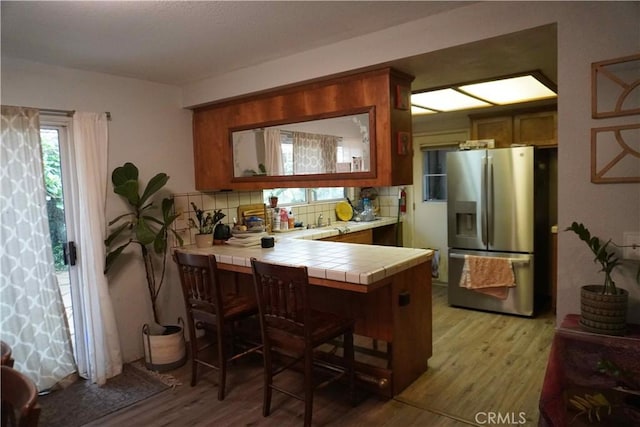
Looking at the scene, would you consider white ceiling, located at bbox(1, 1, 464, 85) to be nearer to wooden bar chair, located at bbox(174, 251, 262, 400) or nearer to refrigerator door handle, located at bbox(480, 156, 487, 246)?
wooden bar chair, located at bbox(174, 251, 262, 400)

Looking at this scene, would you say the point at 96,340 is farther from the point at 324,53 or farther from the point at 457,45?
the point at 457,45

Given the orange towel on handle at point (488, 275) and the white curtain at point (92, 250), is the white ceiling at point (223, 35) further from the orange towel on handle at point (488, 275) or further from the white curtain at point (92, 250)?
the orange towel on handle at point (488, 275)

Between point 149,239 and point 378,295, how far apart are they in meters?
1.69

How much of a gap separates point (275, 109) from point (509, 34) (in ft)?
5.65

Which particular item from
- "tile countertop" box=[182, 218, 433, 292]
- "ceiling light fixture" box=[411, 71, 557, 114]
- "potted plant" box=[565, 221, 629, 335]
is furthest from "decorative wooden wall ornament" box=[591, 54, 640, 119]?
"tile countertop" box=[182, 218, 433, 292]

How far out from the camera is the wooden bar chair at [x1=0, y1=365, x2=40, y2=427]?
3.67 feet

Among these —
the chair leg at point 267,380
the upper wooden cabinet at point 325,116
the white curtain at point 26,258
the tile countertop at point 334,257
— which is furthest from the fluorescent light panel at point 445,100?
the white curtain at point 26,258

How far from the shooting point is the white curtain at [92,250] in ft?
9.96

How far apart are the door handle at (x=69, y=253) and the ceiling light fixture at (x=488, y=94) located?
116 inches

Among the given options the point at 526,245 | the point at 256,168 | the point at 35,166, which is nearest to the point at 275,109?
the point at 256,168

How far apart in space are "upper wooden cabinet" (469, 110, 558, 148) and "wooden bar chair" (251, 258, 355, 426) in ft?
10.2

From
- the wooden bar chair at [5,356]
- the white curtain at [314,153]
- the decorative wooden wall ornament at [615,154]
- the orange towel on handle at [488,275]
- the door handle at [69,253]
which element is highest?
the white curtain at [314,153]

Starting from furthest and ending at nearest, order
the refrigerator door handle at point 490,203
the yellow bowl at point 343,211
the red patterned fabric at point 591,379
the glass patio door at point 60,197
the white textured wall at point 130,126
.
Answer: the yellow bowl at point 343,211 < the refrigerator door handle at point 490,203 < the glass patio door at point 60,197 < the white textured wall at point 130,126 < the red patterned fabric at point 591,379

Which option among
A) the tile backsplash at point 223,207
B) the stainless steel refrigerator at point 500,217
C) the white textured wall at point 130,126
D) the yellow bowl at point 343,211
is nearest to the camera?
the white textured wall at point 130,126
